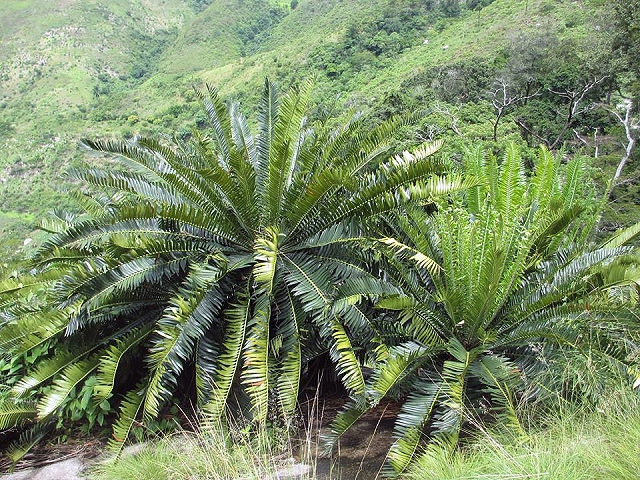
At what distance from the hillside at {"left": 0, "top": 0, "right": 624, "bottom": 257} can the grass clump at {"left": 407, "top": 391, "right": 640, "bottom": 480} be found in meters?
12.2

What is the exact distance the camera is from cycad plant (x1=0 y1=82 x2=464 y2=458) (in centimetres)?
344

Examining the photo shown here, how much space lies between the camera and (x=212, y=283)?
3697mm

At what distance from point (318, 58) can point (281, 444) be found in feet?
160

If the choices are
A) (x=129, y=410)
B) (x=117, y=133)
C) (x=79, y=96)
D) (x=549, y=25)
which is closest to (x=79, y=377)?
(x=129, y=410)

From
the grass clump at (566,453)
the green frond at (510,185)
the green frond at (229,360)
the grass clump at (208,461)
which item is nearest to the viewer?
the grass clump at (566,453)

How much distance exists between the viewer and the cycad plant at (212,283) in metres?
3.44

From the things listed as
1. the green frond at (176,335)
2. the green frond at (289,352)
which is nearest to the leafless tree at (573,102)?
the green frond at (289,352)

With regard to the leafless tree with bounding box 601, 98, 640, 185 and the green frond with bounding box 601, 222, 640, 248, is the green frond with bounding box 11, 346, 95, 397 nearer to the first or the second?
the green frond with bounding box 601, 222, 640, 248

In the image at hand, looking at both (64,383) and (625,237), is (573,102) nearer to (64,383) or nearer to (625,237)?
(625,237)

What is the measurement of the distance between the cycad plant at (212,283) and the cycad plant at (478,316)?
297 millimetres

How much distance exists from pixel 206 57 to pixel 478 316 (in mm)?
80297

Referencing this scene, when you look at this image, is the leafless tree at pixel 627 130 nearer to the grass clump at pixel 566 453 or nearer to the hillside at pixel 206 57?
the hillside at pixel 206 57

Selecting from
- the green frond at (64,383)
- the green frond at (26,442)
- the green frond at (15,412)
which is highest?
the green frond at (64,383)

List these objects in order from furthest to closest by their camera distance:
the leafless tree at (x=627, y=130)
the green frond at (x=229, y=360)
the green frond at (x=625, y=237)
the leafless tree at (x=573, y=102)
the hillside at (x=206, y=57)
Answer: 1. the hillside at (x=206, y=57)
2. the leafless tree at (x=573, y=102)
3. the leafless tree at (x=627, y=130)
4. the green frond at (x=625, y=237)
5. the green frond at (x=229, y=360)
